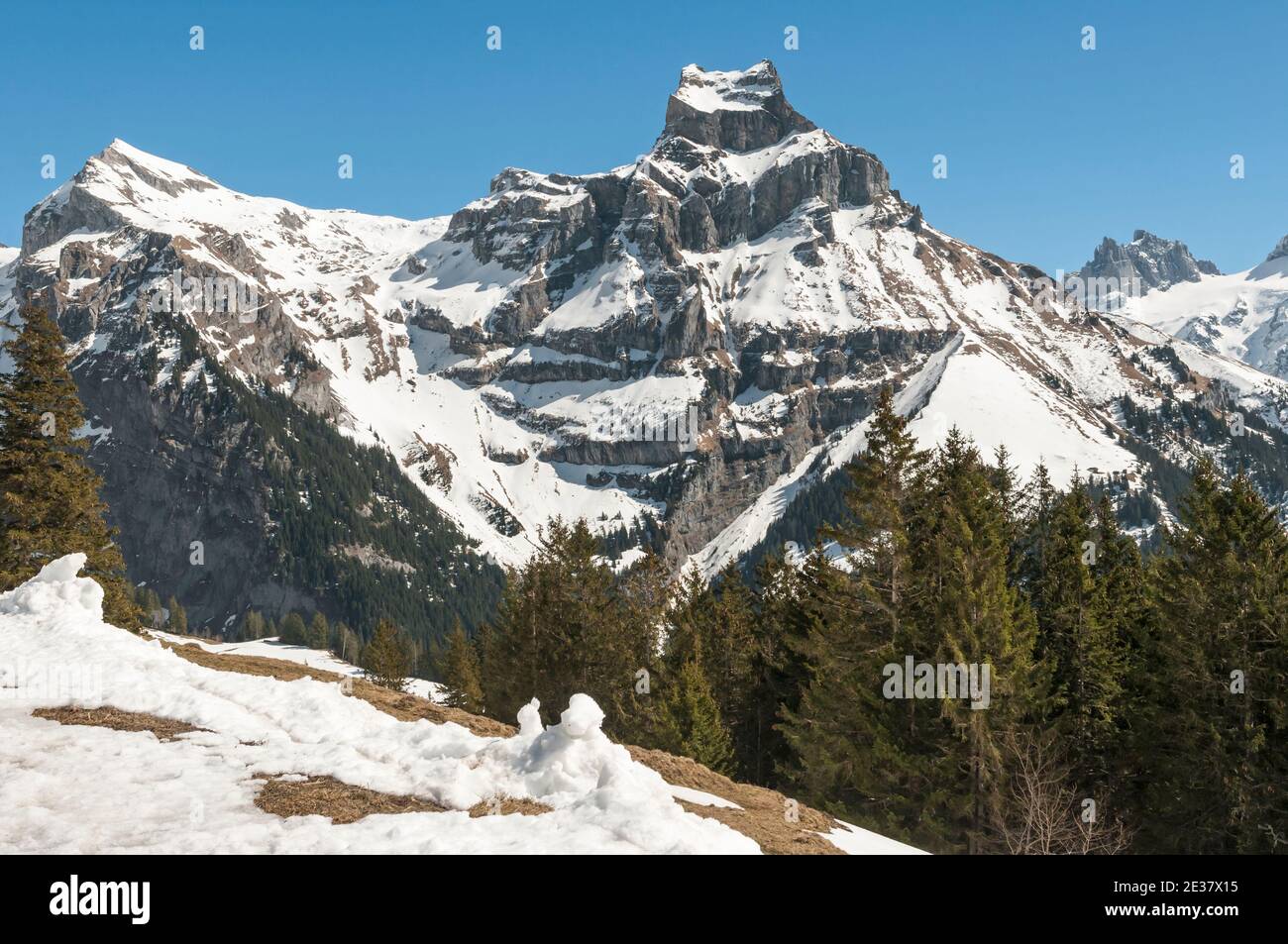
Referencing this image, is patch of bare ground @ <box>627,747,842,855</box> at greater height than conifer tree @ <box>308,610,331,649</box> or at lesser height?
greater

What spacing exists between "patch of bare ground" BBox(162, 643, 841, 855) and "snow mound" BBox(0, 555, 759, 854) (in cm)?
52

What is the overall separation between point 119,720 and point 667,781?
10.4m

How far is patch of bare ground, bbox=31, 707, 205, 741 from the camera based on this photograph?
1552 cm

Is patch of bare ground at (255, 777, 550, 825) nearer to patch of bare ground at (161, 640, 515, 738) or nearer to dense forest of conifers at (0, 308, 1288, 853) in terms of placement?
patch of bare ground at (161, 640, 515, 738)

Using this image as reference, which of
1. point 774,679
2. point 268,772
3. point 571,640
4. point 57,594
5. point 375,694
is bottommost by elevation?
point 774,679

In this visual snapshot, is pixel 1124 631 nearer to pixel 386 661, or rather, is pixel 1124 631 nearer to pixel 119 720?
pixel 119 720

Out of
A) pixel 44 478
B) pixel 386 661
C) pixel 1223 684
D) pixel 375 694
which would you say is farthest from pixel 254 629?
pixel 1223 684

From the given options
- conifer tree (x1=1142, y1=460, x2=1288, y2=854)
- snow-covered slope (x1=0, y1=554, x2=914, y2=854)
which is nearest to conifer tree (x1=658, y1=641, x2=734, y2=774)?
conifer tree (x1=1142, y1=460, x2=1288, y2=854)

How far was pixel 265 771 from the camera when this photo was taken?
13.9 meters

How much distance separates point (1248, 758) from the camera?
23516 mm

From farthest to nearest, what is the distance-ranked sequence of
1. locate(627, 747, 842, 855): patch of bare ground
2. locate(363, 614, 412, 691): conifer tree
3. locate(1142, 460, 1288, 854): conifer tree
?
locate(363, 614, 412, 691): conifer tree, locate(1142, 460, 1288, 854): conifer tree, locate(627, 747, 842, 855): patch of bare ground
